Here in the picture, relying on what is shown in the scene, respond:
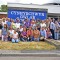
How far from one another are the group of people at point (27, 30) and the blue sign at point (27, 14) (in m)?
0.98

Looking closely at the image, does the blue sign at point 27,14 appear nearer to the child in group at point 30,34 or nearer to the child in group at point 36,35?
the child in group at point 30,34

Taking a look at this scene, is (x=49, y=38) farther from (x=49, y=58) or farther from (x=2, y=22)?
(x=49, y=58)

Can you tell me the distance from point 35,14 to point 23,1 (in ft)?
19.6

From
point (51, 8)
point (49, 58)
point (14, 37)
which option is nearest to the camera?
point (49, 58)

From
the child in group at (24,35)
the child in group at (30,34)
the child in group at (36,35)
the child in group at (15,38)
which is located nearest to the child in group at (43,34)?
the child in group at (36,35)

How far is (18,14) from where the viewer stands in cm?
2159

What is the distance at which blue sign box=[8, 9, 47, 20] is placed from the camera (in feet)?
70.2

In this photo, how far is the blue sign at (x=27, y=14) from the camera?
21.4 metres

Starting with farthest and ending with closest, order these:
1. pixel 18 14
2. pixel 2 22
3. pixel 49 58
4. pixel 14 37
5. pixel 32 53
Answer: pixel 18 14, pixel 2 22, pixel 14 37, pixel 32 53, pixel 49 58

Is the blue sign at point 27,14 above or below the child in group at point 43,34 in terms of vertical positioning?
above

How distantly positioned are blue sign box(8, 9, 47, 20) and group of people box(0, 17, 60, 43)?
3.22 ft

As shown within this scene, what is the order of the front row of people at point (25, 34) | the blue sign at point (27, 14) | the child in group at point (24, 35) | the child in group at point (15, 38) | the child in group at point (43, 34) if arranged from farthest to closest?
the blue sign at point (27, 14) < the child in group at point (43, 34) < the child in group at point (24, 35) < the front row of people at point (25, 34) < the child in group at point (15, 38)

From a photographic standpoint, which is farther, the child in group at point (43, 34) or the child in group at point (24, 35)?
the child in group at point (43, 34)

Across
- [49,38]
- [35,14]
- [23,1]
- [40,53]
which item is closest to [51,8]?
[23,1]
